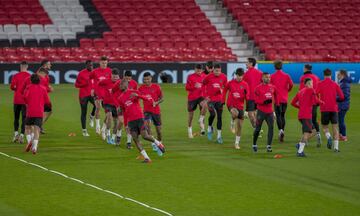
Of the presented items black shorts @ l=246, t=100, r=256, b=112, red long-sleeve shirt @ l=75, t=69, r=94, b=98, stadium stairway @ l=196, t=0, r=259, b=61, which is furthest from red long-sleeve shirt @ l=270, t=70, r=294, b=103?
stadium stairway @ l=196, t=0, r=259, b=61

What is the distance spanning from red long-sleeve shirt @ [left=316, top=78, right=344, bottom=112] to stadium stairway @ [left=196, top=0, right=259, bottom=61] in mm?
22521

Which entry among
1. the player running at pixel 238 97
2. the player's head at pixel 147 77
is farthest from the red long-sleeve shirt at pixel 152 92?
the player running at pixel 238 97

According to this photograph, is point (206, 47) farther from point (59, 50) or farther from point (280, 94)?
point (280, 94)

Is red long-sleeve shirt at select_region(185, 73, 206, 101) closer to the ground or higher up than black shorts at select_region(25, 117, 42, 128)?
Result: higher up

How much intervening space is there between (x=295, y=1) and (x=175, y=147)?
97.6 ft

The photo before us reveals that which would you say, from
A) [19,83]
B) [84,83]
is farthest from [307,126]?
[19,83]

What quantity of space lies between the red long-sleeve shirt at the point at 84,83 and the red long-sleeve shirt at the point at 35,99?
347 centimetres

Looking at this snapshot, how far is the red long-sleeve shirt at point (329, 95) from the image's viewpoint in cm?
2236

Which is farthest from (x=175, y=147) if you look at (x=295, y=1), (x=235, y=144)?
(x=295, y=1)

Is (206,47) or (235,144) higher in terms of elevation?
(206,47)

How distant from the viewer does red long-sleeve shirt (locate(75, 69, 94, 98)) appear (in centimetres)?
2480

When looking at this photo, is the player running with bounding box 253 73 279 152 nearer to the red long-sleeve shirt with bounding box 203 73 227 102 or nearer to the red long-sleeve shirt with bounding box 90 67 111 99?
the red long-sleeve shirt with bounding box 203 73 227 102

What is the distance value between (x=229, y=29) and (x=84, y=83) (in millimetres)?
24466

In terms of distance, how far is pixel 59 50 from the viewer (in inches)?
1690
